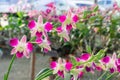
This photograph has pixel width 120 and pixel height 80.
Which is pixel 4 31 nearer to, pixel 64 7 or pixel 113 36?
pixel 64 7

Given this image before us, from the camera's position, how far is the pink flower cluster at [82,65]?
0.86 m

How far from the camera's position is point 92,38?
A: 3.02 metres

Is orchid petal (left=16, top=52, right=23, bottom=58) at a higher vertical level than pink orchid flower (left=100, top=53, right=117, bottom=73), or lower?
higher

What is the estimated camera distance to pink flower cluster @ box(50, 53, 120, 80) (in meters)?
0.86

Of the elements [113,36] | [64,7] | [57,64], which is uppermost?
[64,7]

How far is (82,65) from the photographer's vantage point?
902 millimetres

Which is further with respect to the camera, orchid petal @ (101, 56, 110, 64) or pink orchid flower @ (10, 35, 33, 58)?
orchid petal @ (101, 56, 110, 64)

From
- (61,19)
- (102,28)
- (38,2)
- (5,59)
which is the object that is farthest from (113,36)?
(61,19)

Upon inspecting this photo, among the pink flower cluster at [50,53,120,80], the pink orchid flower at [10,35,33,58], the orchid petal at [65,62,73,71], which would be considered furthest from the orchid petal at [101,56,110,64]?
the pink orchid flower at [10,35,33,58]

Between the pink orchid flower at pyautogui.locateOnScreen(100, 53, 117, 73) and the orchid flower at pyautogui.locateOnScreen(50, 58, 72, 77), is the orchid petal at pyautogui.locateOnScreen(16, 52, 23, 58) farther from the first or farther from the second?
the pink orchid flower at pyautogui.locateOnScreen(100, 53, 117, 73)

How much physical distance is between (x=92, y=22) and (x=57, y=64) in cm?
200

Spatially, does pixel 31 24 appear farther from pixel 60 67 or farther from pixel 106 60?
pixel 106 60

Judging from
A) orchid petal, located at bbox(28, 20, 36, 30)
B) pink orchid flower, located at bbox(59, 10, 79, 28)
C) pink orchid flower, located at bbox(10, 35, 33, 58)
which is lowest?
pink orchid flower, located at bbox(10, 35, 33, 58)

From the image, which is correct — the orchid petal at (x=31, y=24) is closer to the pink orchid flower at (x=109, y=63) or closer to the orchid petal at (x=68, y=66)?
the orchid petal at (x=68, y=66)
